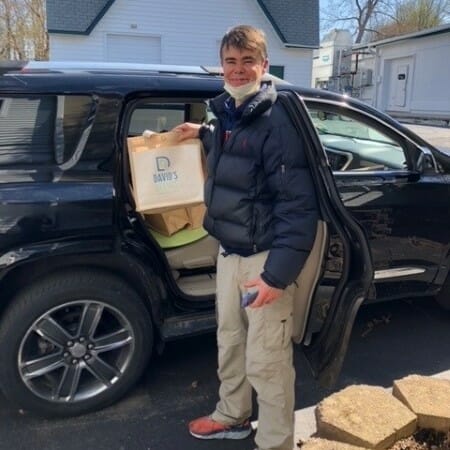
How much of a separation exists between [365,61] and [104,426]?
93.8 feet

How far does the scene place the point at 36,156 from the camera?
2373 millimetres

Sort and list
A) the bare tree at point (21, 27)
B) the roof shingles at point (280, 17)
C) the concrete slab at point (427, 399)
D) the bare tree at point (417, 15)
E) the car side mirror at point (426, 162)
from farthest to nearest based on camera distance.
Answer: the bare tree at point (417, 15)
the bare tree at point (21, 27)
the roof shingles at point (280, 17)
the car side mirror at point (426, 162)
the concrete slab at point (427, 399)

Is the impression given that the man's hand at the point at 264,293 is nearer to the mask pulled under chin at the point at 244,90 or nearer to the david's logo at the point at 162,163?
the mask pulled under chin at the point at 244,90

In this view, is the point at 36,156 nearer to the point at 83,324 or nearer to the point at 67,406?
the point at 83,324

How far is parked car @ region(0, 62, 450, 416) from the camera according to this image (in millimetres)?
2143

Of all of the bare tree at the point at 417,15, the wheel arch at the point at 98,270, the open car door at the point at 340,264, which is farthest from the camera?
the bare tree at the point at 417,15

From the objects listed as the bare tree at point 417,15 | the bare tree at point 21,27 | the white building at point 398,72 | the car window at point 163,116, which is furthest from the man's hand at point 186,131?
the bare tree at point 417,15

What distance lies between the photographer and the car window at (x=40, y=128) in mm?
2316

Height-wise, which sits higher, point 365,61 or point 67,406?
point 365,61

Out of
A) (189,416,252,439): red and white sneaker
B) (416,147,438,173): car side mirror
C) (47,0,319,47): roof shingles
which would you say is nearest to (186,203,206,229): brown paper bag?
(189,416,252,439): red and white sneaker

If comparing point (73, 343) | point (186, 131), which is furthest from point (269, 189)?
point (73, 343)

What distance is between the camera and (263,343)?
2029 millimetres

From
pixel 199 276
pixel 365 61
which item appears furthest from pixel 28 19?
pixel 199 276

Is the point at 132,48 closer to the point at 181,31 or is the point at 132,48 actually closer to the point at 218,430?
the point at 181,31
